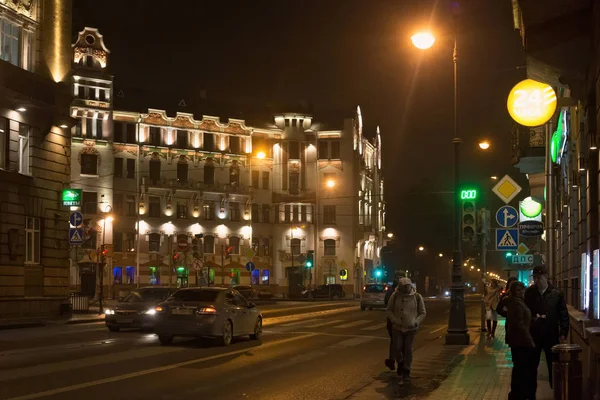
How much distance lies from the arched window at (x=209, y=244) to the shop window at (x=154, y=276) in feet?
18.8

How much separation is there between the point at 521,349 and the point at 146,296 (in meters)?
17.7

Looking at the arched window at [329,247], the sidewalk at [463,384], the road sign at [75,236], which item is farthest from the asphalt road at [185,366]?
the arched window at [329,247]

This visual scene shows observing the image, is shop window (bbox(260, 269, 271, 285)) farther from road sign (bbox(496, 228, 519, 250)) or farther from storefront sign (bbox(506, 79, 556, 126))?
storefront sign (bbox(506, 79, 556, 126))

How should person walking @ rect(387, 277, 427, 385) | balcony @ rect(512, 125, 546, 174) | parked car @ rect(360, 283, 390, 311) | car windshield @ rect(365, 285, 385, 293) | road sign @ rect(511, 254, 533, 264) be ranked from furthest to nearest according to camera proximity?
car windshield @ rect(365, 285, 385, 293) → parked car @ rect(360, 283, 390, 311) → balcony @ rect(512, 125, 546, 174) → road sign @ rect(511, 254, 533, 264) → person walking @ rect(387, 277, 427, 385)

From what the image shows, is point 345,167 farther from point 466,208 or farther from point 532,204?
point 466,208

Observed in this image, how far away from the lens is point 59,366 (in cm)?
1485

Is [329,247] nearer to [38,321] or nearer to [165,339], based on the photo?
[38,321]

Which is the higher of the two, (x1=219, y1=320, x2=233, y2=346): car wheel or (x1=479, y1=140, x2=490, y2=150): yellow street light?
(x1=479, y1=140, x2=490, y2=150): yellow street light

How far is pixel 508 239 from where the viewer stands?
21.7m

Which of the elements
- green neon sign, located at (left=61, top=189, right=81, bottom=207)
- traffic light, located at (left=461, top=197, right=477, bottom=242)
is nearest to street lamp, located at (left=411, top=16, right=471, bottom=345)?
traffic light, located at (left=461, top=197, right=477, bottom=242)

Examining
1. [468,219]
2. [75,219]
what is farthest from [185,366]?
[75,219]

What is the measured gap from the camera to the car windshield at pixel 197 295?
20.3m

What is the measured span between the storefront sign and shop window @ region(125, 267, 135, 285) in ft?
196

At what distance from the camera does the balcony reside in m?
30.5
